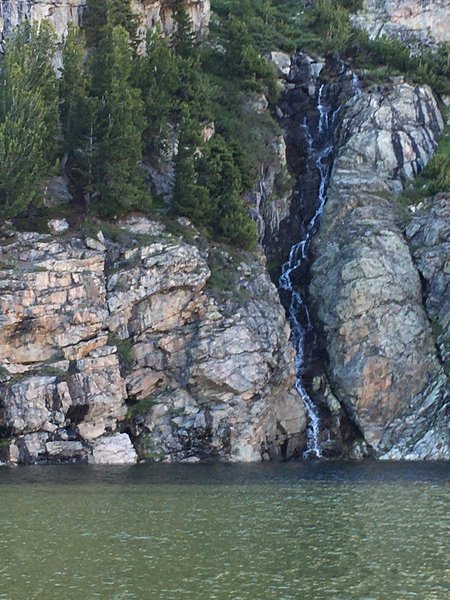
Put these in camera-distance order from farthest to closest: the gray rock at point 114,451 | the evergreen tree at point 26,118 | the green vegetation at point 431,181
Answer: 1. the green vegetation at point 431,181
2. the evergreen tree at point 26,118
3. the gray rock at point 114,451

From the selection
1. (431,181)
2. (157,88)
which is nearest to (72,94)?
(157,88)

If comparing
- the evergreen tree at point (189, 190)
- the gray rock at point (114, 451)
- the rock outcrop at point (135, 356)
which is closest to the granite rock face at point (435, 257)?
the rock outcrop at point (135, 356)

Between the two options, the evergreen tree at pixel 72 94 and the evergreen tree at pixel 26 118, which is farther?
the evergreen tree at pixel 72 94

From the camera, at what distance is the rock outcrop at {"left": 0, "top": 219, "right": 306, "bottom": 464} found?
56812 mm

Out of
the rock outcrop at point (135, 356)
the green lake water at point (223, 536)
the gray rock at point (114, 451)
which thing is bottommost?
the green lake water at point (223, 536)

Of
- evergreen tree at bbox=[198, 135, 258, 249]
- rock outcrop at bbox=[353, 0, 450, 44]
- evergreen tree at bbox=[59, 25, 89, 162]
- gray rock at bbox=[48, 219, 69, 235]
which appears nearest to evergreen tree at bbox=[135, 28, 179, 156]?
evergreen tree at bbox=[198, 135, 258, 249]

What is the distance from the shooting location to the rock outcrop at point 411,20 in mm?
94438

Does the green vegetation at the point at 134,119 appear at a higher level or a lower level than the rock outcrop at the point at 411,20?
lower

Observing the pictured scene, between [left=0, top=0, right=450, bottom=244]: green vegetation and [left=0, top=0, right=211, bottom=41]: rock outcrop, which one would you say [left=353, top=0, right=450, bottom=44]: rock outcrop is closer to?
[left=0, top=0, right=450, bottom=244]: green vegetation

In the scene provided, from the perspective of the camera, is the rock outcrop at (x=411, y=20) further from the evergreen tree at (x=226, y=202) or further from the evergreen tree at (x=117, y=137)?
the evergreen tree at (x=117, y=137)

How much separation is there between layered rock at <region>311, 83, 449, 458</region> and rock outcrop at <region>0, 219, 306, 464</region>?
14.5 feet

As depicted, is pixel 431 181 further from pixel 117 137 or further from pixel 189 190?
pixel 117 137

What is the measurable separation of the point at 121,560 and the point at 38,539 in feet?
13.9

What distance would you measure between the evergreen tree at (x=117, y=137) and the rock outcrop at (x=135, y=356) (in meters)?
1.95
